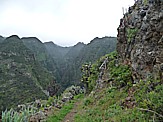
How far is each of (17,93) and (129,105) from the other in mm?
44528

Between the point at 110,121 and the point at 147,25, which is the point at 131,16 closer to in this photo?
the point at 147,25

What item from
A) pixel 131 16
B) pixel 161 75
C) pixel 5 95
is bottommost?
pixel 5 95

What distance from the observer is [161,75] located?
9977mm

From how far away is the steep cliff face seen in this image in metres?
11.4

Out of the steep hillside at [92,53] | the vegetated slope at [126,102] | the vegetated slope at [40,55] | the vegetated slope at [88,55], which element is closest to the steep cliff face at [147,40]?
the vegetated slope at [126,102]

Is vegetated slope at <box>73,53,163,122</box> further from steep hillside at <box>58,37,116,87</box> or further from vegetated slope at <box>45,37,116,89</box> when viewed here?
steep hillside at <box>58,37,116,87</box>

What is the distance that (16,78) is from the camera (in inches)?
2420

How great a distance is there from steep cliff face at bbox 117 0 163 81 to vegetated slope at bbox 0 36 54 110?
33.9 m

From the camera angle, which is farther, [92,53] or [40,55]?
[40,55]

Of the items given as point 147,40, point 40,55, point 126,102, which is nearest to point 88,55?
point 40,55

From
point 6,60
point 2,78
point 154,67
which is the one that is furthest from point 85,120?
point 6,60

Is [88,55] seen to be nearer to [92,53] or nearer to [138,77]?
[92,53]

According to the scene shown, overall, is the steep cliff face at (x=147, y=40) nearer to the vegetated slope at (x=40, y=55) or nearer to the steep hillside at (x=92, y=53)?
the steep hillside at (x=92, y=53)

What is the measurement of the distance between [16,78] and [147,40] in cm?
5321
